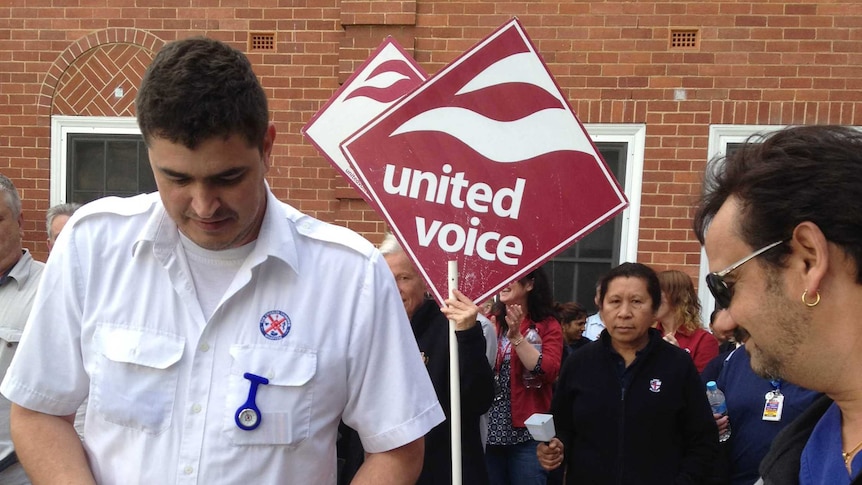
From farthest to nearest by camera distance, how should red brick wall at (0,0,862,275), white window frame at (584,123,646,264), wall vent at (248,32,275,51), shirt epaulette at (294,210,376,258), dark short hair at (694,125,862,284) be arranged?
wall vent at (248,32,275,51), white window frame at (584,123,646,264), red brick wall at (0,0,862,275), shirt epaulette at (294,210,376,258), dark short hair at (694,125,862,284)

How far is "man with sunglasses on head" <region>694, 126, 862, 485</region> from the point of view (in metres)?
1.36

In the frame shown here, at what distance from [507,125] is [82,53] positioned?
4.85 metres

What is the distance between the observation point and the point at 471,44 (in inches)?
242

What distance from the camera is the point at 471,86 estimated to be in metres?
2.97

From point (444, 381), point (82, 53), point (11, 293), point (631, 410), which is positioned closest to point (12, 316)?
point (11, 293)

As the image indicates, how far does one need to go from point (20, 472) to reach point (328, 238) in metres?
2.12

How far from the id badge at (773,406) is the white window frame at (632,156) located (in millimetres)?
Answer: 2819

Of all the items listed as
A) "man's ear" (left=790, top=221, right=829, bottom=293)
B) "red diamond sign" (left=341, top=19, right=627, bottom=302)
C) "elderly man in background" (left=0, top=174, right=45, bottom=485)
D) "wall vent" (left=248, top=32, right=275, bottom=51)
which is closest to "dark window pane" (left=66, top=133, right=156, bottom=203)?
"wall vent" (left=248, top=32, right=275, bottom=51)

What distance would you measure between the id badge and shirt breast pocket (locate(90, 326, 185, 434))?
2616 millimetres

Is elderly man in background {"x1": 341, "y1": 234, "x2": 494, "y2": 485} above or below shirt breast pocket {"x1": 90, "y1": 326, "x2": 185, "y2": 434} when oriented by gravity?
below

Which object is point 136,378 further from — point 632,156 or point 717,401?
point 632,156

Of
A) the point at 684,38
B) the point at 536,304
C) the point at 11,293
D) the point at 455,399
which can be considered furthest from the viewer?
the point at 684,38

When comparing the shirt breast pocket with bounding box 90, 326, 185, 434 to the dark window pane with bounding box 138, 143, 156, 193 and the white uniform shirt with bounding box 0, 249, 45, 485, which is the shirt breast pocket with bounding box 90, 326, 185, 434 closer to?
the white uniform shirt with bounding box 0, 249, 45, 485

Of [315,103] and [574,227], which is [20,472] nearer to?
[574,227]
